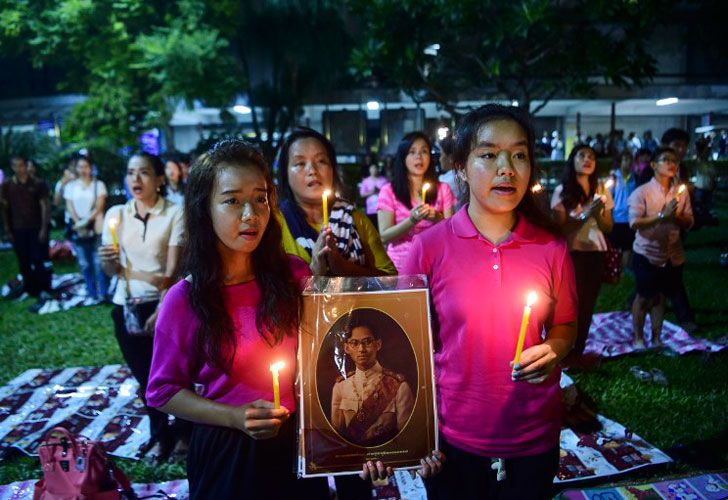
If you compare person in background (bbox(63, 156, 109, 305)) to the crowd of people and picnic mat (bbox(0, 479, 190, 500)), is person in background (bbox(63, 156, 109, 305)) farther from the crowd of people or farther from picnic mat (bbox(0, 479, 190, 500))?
the crowd of people

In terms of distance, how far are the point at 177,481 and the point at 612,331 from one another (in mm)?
5065

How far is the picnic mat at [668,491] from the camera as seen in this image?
125 inches

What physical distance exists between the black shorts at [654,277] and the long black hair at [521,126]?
390cm

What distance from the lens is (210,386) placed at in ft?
6.10

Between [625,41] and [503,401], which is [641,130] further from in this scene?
[503,401]

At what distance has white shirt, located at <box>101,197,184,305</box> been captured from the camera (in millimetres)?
3605

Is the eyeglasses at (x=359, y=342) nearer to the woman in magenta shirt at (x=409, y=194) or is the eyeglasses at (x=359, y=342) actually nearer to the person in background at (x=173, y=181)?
the woman in magenta shirt at (x=409, y=194)

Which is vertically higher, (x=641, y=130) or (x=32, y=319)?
(x=641, y=130)

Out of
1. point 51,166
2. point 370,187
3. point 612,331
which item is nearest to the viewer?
point 612,331

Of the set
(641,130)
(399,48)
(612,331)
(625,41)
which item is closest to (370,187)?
(399,48)

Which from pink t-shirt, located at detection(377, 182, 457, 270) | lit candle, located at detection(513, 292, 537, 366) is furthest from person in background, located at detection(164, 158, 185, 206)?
lit candle, located at detection(513, 292, 537, 366)

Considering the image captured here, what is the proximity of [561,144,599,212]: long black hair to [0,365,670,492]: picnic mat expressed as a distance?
169 cm

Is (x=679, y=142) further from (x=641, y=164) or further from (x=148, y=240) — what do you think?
(x=148, y=240)

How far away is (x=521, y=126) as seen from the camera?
194 centimetres
